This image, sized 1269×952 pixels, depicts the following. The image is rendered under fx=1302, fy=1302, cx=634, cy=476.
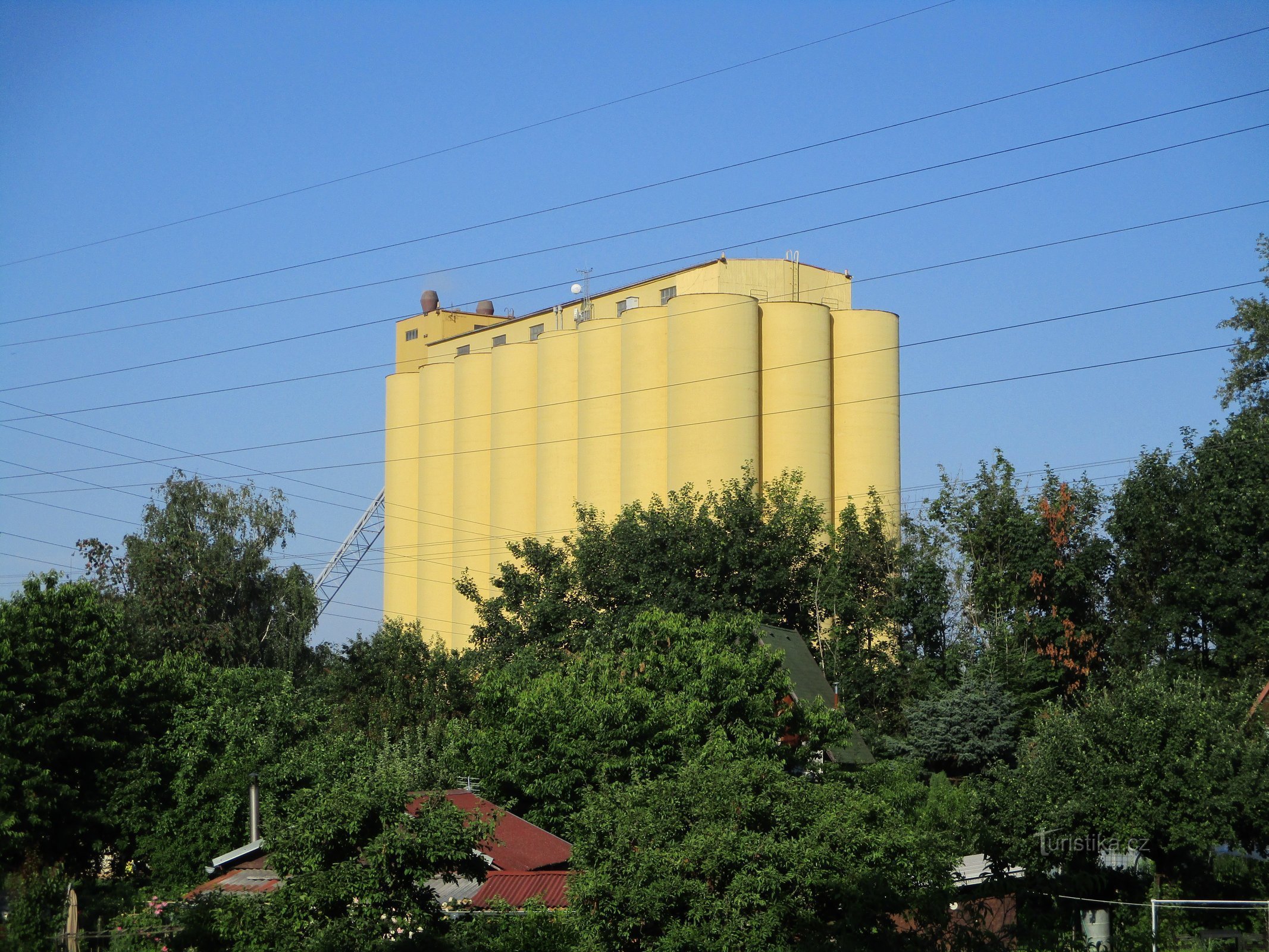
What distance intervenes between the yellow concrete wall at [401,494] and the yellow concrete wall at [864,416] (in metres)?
32.1

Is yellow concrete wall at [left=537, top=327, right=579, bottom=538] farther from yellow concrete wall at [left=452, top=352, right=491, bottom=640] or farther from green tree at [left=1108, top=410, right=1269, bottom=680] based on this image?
green tree at [left=1108, top=410, right=1269, bottom=680]

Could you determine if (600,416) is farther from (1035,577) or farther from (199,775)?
(199,775)

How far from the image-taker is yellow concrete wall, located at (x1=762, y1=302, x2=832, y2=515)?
67.2 metres

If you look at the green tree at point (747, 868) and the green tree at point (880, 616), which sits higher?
the green tree at point (880, 616)

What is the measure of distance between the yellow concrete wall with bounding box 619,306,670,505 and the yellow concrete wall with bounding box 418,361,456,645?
1917cm

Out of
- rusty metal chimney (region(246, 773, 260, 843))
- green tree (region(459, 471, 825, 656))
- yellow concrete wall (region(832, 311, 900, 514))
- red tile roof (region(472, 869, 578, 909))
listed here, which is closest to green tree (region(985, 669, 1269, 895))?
red tile roof (region(472, 869, 578, 909))

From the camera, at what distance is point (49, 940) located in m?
22.4

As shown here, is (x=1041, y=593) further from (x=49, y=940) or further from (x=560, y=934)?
(x=49, y=940)

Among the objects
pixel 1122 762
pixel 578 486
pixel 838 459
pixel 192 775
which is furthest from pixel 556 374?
pixel 1122 762

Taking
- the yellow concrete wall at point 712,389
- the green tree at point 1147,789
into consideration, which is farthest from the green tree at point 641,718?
the yellow concrete wall at point 712,389

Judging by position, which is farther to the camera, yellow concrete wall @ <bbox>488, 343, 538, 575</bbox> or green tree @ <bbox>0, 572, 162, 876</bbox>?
yellow concrete wall @ <bbox>488, 343, 538, 575</bbox>

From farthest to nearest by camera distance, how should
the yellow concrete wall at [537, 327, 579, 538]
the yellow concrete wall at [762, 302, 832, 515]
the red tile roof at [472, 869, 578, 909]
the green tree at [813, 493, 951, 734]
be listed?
the yellow concrete wall at [537, 327, 579, 538], the yellow concrete wall at [762, 302, 832, 515], the green tree at [813, 493, 951, 734], the red tile roof at [472, 869, 578, 909]

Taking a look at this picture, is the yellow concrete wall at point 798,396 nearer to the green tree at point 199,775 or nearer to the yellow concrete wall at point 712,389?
the yellow concrete wall at point 712,389

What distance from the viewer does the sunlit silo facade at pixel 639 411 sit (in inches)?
2616
